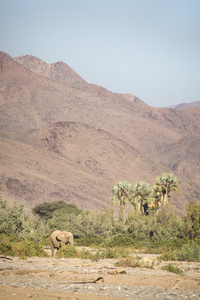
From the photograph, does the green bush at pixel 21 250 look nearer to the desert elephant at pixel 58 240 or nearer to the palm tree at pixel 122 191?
the desert elephant at pixel 58 240

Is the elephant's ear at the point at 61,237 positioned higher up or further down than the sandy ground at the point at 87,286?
further down

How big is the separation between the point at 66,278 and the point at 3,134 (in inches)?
5396

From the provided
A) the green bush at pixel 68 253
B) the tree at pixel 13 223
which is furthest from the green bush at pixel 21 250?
the tree at pixel 13 223

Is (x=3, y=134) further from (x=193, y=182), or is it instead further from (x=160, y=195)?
(x=160, y=195)

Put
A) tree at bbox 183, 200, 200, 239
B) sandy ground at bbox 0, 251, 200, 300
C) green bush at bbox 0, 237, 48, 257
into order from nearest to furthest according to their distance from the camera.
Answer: sandy ground at bbox 0, 251, 200, 300
green bush at bbox 0, 237, 48, 257
tree at bbox 183, 200, 200, 239

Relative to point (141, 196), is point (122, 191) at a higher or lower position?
higher

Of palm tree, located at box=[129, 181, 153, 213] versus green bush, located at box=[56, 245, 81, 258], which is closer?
green bush, located at box=[56, 245, 81, 258]

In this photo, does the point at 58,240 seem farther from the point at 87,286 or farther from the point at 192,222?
the point at 192,222

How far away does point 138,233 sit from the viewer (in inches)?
1446

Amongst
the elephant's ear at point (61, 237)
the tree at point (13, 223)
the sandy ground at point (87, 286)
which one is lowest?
the tree at point (13, 223)

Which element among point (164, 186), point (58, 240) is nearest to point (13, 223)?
point (58, 240)

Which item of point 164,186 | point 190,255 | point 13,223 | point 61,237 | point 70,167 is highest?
point 70,167

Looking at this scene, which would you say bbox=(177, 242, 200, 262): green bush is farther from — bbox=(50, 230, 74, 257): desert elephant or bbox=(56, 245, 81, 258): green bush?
bbox=(50, 230, 74, 257): desert elephant

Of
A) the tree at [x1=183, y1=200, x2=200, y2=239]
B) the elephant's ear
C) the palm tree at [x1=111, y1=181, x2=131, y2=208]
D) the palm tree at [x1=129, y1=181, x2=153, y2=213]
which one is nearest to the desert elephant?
the elephant's ear
